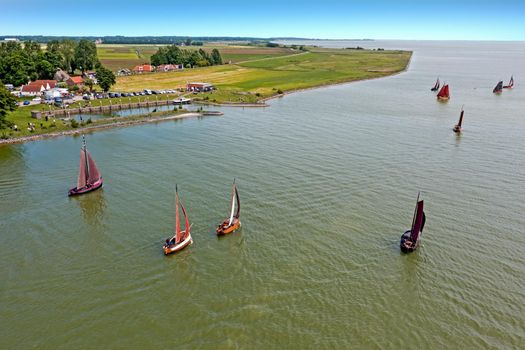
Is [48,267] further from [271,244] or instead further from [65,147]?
[65,147]

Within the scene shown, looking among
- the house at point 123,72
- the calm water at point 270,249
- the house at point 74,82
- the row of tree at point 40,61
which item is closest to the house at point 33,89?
the row of tree at point 40,61

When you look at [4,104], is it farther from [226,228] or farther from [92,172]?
[226,228]

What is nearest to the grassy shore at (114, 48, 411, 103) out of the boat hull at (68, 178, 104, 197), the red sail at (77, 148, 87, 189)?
the boat hull at (68, 178, 104, 197)

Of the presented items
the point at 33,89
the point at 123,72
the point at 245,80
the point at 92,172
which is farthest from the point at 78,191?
the point at 123,72

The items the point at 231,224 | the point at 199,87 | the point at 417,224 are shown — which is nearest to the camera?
the point at 417,224

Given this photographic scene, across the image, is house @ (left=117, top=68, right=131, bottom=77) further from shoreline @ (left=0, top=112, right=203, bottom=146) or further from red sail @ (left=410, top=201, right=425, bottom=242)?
red sail @ (left=410, top=201, right=425, bottom=242)

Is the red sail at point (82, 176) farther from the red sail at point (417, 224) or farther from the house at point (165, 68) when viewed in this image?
the house at point (165, 68)

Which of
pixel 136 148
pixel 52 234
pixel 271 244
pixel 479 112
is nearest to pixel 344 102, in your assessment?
pixel 479 112
